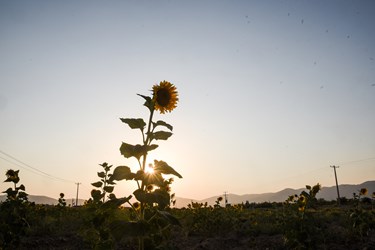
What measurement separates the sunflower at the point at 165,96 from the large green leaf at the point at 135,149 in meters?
0.99

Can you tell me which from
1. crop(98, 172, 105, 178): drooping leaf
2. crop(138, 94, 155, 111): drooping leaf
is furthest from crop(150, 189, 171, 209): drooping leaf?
crop(98, 172, 105, 178): drooping leaf

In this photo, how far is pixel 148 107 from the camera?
279 centimetres

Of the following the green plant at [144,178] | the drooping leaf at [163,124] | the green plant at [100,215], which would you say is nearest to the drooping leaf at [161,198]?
the green plant at [144,178]

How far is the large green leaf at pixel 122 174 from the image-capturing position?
232 centimetres

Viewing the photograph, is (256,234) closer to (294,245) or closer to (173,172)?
(294,245)

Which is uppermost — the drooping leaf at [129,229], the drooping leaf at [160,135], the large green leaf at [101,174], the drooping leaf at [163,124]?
the drooping leaf at [163,124]

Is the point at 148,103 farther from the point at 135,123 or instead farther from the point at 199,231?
the point at 199,231

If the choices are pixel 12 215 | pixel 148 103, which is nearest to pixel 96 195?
pixel 12 215

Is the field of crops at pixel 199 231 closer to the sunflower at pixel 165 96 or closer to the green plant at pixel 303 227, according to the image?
the green plant at pixel 303 227

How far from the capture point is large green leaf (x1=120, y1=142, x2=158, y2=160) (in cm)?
239

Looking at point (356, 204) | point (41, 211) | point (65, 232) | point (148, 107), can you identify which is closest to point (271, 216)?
point (356, 204)

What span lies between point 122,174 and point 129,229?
430 mm

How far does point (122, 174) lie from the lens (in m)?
2.36

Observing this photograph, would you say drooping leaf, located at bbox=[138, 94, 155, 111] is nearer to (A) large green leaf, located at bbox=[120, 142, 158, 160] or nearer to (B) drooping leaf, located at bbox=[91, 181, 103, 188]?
(A) large green leaf, located at bbox=[120, 142, 158, 160]
